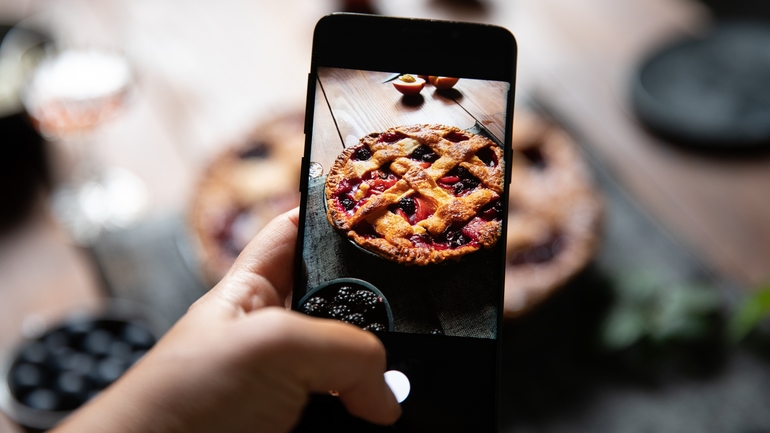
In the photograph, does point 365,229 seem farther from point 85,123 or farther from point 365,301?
point 85,123

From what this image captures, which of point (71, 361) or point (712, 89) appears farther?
point (712, 89)

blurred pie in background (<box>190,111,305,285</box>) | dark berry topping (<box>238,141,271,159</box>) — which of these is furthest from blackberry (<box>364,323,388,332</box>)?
dark berry topping (<box>238,141,271,159</box>)

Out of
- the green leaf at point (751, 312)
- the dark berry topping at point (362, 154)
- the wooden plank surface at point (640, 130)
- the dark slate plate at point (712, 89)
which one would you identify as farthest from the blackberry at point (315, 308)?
the dark slate plate at point (712, 89)

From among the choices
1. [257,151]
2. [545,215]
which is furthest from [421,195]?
[257,151]

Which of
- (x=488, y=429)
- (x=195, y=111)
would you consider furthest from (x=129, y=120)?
(x=488, y=429)

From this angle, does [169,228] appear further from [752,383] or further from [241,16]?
[752,383]
